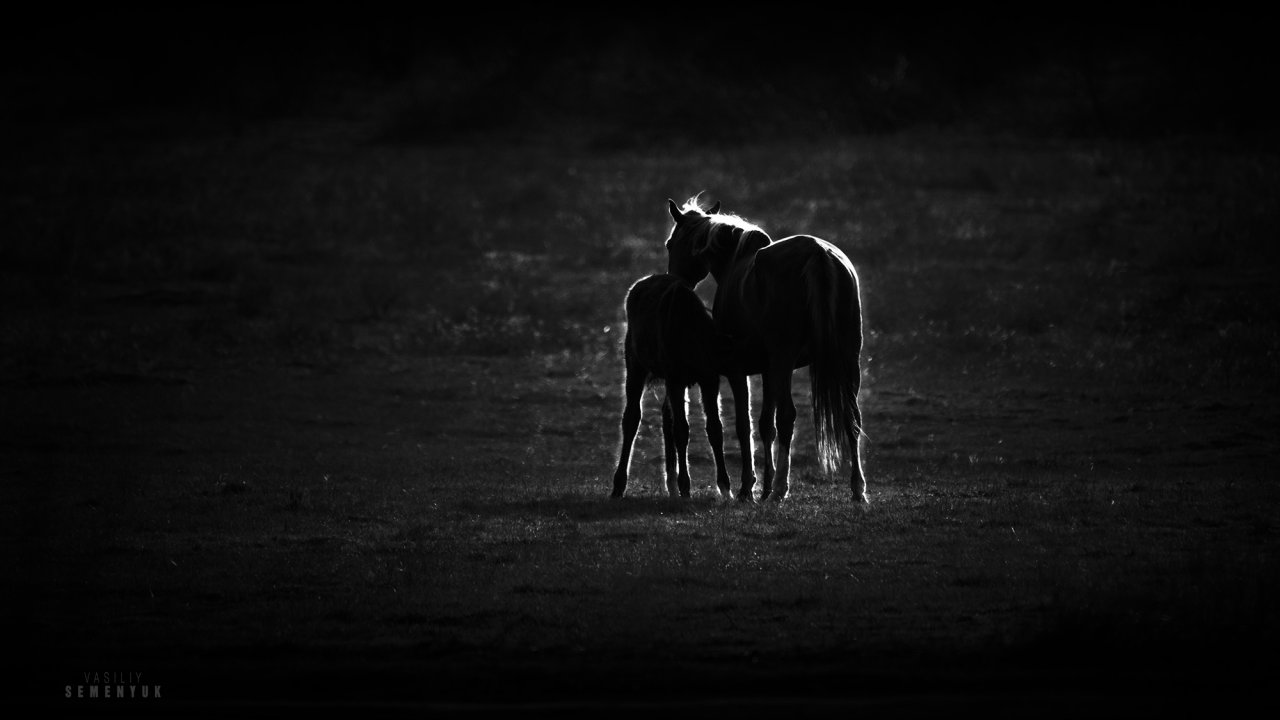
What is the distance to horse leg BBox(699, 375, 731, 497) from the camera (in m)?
12.9

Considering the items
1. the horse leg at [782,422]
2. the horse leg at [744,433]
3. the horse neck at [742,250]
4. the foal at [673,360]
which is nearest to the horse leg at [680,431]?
the foal at [673,360]

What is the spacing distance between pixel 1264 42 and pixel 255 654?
154 feet

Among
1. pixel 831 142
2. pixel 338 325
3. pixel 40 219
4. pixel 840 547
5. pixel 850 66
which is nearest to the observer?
pixel 840 547

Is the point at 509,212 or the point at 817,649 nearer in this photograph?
the point at 817,649

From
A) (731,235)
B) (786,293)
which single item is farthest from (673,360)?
(731,235)

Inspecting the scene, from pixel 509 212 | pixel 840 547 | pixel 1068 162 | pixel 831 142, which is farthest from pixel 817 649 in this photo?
pixel 831 142

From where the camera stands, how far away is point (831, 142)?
43844 millimetres

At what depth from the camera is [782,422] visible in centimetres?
1260

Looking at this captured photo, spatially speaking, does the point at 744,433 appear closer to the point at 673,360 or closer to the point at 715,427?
the point at 715,427

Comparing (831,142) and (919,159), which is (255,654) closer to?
(919,159)

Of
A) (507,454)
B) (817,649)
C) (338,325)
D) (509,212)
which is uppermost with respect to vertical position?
(509,212)

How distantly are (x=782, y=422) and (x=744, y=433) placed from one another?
363 mm

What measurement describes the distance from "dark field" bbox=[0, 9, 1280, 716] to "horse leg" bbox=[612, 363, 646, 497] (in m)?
0.40

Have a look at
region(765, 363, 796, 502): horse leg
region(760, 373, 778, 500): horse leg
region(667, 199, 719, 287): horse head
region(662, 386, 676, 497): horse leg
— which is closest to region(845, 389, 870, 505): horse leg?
region(765, 363, 796, 502): horse leg
